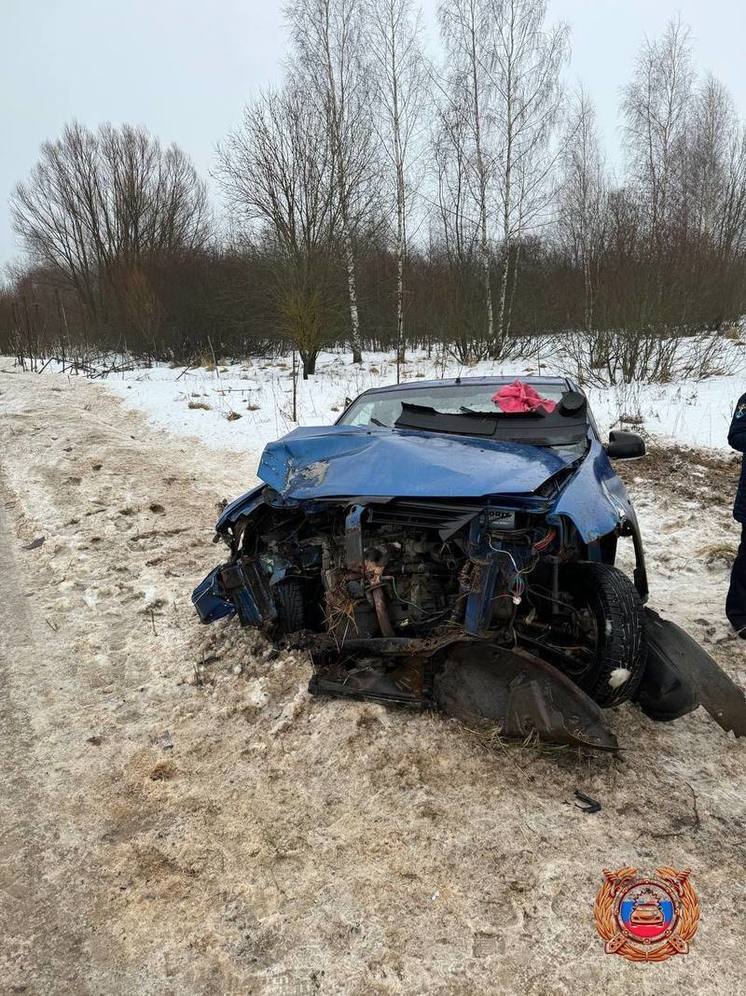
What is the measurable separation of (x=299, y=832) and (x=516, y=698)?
984 mm

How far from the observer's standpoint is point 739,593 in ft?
11.9

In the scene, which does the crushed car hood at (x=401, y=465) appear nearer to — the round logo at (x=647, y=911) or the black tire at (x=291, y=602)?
the black tire at (x=291, y=602)

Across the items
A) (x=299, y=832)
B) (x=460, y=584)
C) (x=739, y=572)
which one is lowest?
(x=299, y=832)

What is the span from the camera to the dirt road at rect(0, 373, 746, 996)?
172 centimetres

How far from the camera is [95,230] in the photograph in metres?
31.5

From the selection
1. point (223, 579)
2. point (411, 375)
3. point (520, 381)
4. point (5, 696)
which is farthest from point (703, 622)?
point (411, 375)

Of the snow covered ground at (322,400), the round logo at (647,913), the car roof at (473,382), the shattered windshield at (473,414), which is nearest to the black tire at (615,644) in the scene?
the round logo at (647,913)

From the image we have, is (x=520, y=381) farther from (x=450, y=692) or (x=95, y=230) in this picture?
(x=95, y=230)

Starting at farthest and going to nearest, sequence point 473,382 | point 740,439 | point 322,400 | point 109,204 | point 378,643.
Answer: point 109,204
point 322,400
point 473,382
point 740,439
point 378,643

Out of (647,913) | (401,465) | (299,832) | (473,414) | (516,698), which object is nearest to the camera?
(647,913)

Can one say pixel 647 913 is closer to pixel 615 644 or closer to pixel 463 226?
pixel 615 644

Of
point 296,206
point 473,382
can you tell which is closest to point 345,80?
point 296,206

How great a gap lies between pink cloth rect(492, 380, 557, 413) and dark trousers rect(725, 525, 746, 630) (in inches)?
56.6

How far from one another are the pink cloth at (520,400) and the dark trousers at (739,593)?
1436mm
